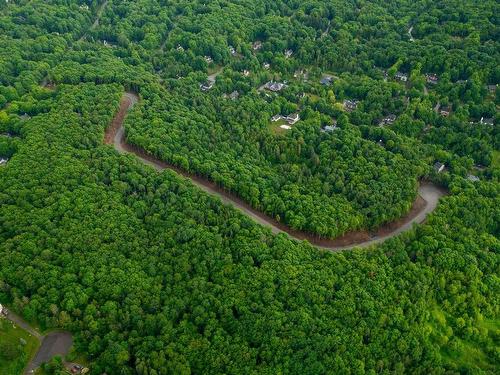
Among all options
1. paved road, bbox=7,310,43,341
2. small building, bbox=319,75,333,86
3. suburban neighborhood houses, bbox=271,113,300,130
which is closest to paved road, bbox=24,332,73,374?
paved road, bbox=7,310,43,341

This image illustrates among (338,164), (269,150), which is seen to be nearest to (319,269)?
(338,164)

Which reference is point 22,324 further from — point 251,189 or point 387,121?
point 387,121

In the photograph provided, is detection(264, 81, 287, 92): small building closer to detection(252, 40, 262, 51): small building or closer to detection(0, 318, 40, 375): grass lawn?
detection(252, 40, 262, 51): small building

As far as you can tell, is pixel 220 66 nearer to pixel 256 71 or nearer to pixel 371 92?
pixel 256 71

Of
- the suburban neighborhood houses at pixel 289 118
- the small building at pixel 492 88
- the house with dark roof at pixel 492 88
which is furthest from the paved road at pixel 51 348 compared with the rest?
the house with dark roof at pixel 492 88

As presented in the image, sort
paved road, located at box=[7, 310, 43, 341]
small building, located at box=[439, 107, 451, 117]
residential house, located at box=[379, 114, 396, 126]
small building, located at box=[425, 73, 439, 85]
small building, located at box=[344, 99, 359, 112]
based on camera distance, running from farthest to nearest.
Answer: small building, located at box=[425, 73, 439, 85] < small building, located at box=[344, 99, 359, 112] < small building, located at box=[439, 107, 451, 117] < residential house, located at box=[379, 114, 396, 126] < paved road, located at box=[7, 310, 43, 341]

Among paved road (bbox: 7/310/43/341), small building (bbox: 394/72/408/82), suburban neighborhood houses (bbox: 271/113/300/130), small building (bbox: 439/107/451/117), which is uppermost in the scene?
small building (bbox: 394/72/408/82)
